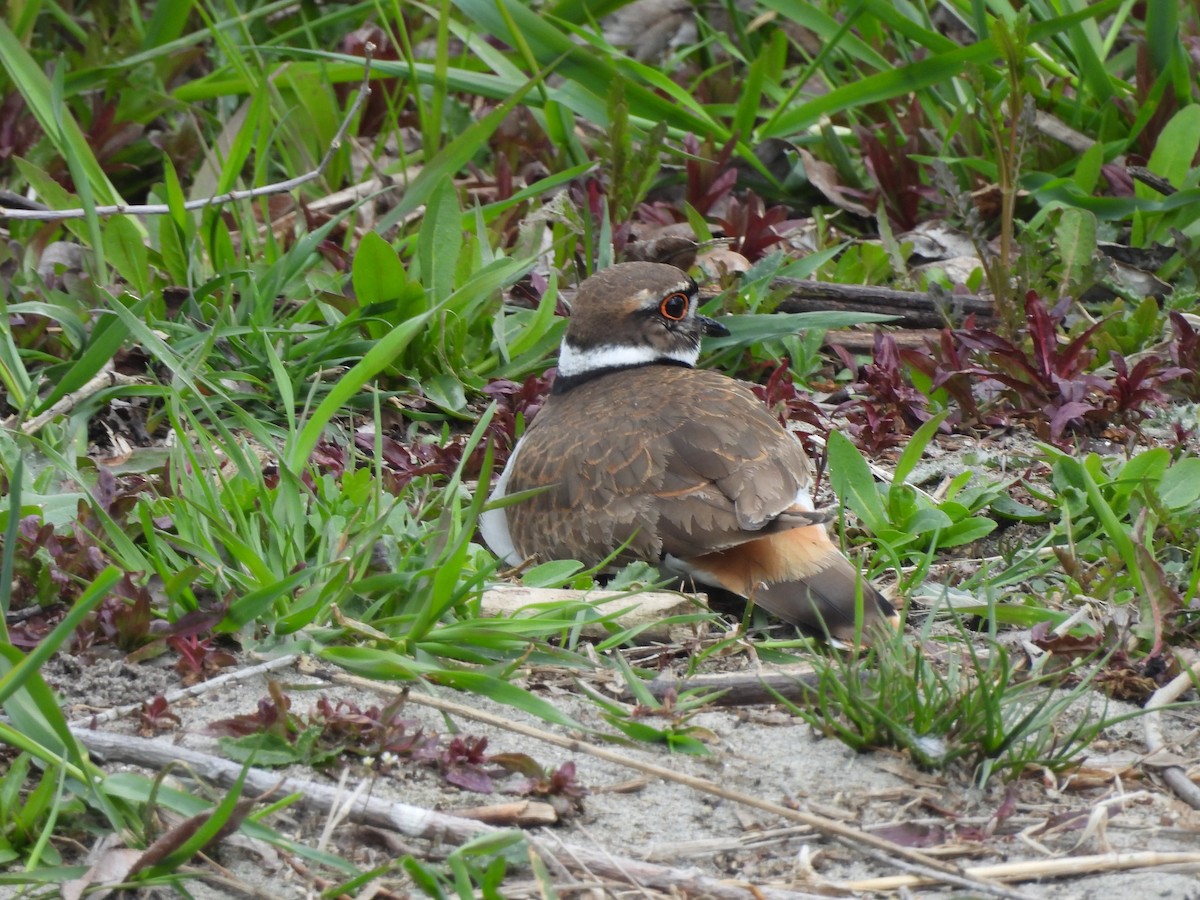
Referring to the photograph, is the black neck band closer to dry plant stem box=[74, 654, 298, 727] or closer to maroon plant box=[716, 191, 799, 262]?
maroon plant box=[716, 191, 799, 262]

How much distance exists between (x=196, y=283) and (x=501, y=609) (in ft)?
8.58

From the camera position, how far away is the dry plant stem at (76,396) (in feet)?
16.5

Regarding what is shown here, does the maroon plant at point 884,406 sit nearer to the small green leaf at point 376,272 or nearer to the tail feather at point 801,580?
the tail feather at point 801,580

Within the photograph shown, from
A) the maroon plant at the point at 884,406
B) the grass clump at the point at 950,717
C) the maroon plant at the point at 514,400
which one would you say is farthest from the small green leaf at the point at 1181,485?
the maroon plant at the point at 514,400

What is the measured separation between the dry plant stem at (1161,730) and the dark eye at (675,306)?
8.37 ft

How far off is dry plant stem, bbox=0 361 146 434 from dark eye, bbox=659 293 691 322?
6.66 ft

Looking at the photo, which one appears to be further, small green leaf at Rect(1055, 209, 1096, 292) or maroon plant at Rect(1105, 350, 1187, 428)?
small green leaf at Rect(1055, 209, 1096, 292)

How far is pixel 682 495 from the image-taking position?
4.56 metres

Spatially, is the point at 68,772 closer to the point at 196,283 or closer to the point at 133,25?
the point at 196,283

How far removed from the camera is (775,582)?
437 centimetres

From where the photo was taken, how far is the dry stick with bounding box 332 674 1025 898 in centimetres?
307

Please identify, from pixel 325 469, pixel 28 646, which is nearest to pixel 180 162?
pixel 325 469

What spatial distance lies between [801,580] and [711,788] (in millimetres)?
1135

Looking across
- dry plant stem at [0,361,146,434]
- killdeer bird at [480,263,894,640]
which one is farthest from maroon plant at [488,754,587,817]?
dry plant stem at [0,361,146,434]
